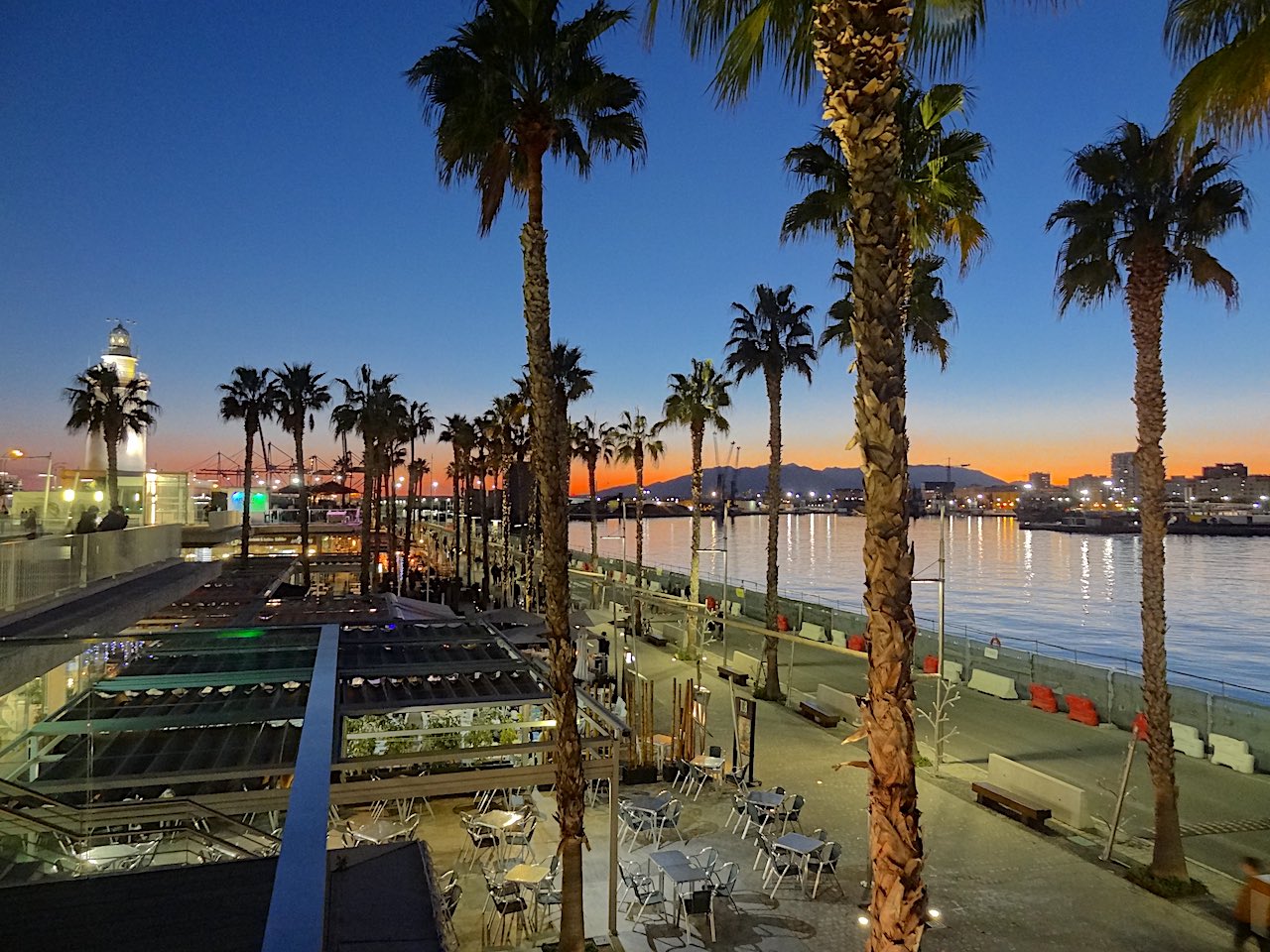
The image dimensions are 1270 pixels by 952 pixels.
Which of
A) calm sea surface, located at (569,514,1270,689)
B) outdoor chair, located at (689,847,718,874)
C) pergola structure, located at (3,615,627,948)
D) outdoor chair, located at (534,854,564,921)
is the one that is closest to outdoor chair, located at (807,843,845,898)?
outdoor chair, located at (689,847,718,874)

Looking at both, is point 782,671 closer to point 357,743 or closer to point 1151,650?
point 1151,650

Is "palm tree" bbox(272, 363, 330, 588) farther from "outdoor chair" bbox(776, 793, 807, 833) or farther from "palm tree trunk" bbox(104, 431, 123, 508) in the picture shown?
"outdoor chair" bbox(776, 793, 807, 833)

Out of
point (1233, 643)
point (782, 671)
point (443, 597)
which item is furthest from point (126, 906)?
point (1233, 643)

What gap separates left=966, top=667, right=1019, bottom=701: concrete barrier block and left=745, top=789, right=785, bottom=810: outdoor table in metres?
14.1

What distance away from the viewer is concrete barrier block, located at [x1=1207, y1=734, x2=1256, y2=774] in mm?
Result: 16672

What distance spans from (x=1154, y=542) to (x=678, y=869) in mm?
8086

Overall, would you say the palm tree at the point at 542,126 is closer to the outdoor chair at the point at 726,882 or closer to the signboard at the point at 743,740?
the outdoor chair at the point at 726,882

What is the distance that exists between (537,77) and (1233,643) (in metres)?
61.7

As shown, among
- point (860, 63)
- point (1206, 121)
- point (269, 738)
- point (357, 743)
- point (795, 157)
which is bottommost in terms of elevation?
point (357, 743)

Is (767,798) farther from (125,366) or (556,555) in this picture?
(125,366)

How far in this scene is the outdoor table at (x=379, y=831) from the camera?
36.8ft

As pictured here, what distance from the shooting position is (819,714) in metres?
19.3

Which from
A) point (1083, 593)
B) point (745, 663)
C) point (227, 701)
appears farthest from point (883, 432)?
point (1083, 593)

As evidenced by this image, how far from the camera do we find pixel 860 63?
172 inches
